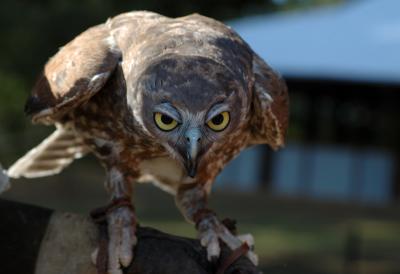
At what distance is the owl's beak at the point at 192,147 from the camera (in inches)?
110

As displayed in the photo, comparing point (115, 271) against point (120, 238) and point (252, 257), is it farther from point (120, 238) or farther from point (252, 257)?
point (252, 257)

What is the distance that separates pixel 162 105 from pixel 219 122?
8.6 inches

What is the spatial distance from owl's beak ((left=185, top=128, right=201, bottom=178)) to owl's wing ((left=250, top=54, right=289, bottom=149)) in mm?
608

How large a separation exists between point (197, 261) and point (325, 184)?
11403mm

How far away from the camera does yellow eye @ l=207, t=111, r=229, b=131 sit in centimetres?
288

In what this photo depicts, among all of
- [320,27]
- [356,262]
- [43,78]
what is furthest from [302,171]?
[43,78]

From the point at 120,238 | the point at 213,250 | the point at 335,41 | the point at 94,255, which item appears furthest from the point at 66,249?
the point at 335,41

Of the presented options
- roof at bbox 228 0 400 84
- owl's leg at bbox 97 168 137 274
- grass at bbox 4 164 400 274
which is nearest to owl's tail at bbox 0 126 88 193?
owl's leg at bbox 97 168 137 274

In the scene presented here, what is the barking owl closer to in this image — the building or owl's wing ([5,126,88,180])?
owl's wing ([5,126,88,180])

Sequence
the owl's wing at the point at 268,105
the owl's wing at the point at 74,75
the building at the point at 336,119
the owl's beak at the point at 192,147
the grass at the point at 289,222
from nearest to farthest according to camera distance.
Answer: the owl's beak at the point at 192,147
the owl's wing at the point at 74,75
the owl's wing at the point at 268,105
the grass at the point at 289,222
the building at the point at 336,119

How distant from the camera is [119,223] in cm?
304

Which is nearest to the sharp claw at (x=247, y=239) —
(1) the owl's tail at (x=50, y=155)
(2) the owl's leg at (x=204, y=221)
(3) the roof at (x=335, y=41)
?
(2) the owl's leg at (x=204, y=221)

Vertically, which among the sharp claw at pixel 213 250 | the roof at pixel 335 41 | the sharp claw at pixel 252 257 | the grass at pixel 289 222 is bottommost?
the grass at pixel 289 222

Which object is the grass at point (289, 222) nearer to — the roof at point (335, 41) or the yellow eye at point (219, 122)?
the roof at point (335, 41)
